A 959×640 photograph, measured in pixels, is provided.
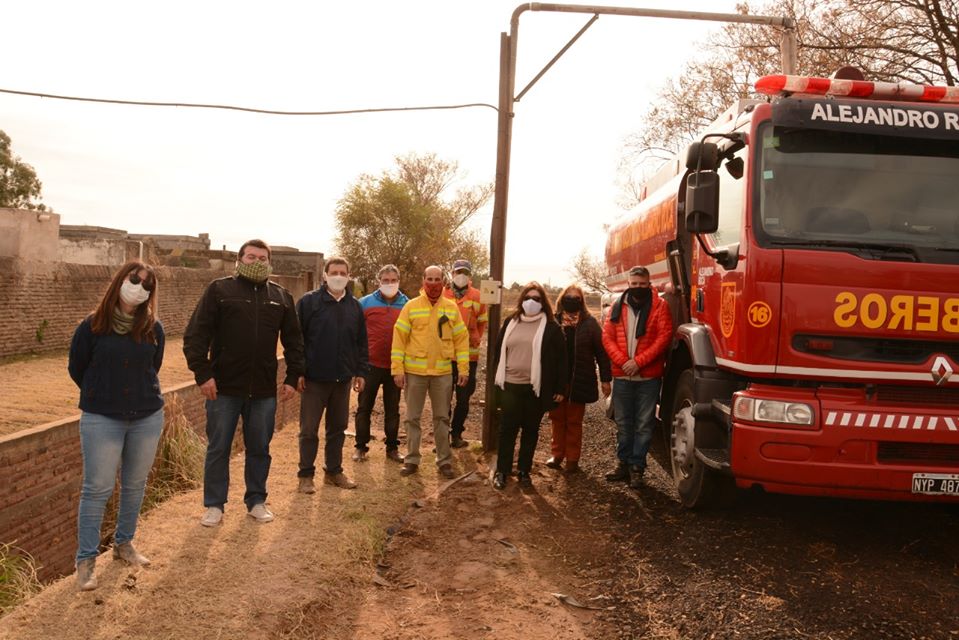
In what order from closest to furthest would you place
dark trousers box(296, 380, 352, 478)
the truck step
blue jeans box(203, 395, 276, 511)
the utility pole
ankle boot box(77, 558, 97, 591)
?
1. ankle boot box(77, 558, 97, 591)
2. the truck step
3. blue jeans box(203, 395, 276, 511)
4. dark trousers box(296, 380, 352, 478)
5. the utility pole

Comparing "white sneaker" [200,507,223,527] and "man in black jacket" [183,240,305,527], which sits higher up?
"man in black jacket" [183,240,305,527]

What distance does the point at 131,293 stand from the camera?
453cm

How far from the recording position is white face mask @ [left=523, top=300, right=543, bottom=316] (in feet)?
22.7

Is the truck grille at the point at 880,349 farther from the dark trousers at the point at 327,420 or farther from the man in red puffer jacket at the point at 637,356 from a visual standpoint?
the dark trousers at the point at 327,420

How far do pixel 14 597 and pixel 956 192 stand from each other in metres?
6.89

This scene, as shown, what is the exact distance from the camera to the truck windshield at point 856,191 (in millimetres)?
4832

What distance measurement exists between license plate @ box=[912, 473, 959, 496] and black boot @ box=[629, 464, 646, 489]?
2647 mm

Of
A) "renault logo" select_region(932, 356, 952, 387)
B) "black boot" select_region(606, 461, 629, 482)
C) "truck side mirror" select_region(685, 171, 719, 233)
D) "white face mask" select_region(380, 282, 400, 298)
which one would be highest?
"truck side mirror" select_region(685, 171, 719, 233)

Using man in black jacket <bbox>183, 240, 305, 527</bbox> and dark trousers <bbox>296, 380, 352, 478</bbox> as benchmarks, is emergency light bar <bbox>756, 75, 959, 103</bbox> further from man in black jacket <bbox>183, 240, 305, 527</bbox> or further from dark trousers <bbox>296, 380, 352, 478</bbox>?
dark trousers <bbox>296, 380, 352, 478</bbox>

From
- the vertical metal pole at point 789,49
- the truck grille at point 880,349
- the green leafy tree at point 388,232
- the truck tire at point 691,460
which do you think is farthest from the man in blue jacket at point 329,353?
the green leafy tree at point 388,232

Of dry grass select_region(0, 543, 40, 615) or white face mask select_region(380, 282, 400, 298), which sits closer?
dry grass select_region(0, 543, 40, 615)

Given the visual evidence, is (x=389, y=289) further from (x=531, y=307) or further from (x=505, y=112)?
(x=505, y=112)

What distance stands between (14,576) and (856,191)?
6.87 meters

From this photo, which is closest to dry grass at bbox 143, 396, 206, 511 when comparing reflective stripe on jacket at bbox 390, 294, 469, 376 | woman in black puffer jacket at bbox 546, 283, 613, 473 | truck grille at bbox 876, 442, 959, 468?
reflective stripe on jacket at bbox 390, 294, 469, 376
